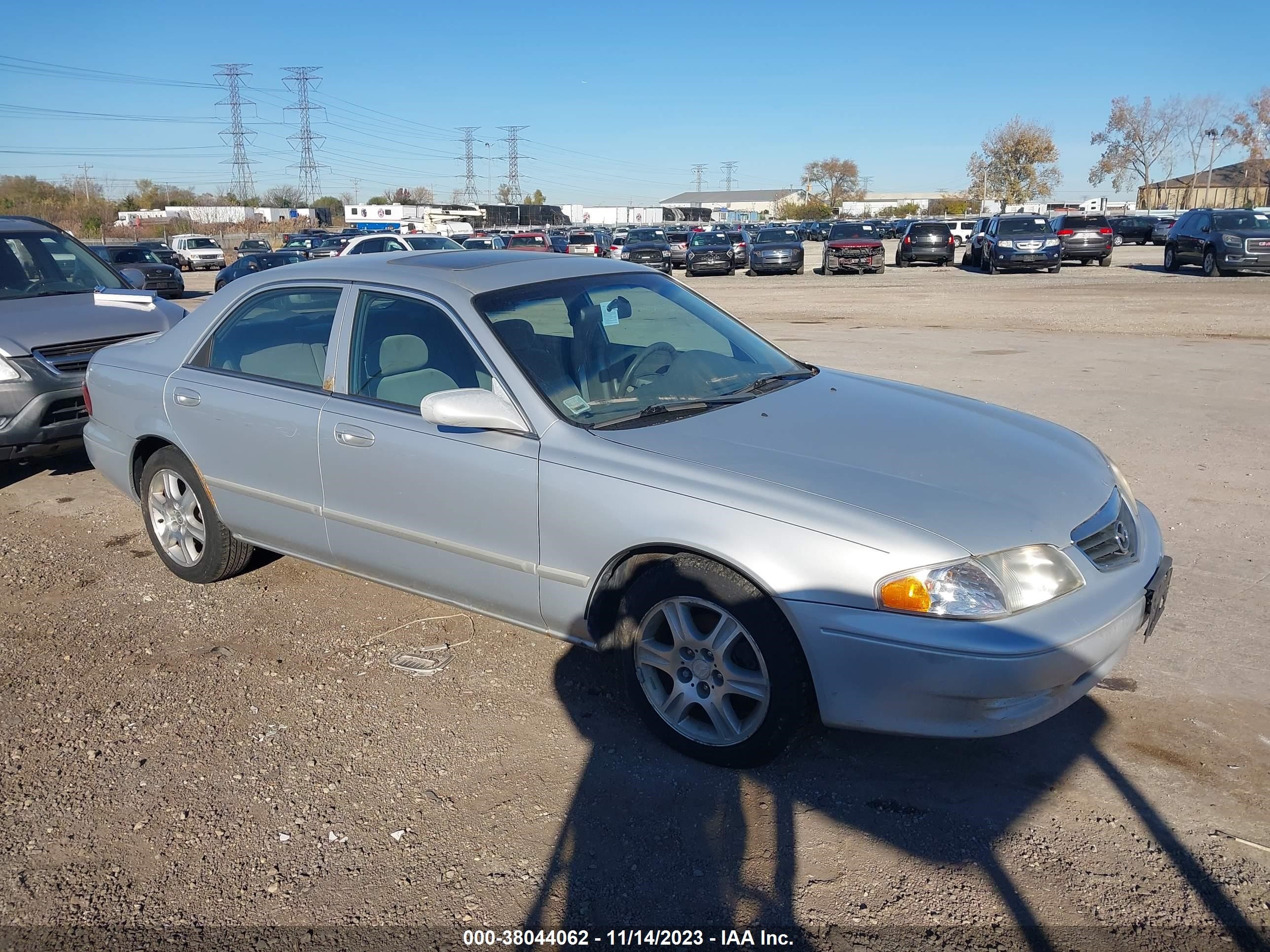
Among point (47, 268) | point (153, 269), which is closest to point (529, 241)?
point (153, 269)

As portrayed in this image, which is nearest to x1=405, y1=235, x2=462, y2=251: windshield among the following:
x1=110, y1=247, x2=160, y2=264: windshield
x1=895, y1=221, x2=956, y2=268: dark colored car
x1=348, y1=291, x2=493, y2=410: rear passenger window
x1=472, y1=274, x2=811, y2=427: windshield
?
x1=110, y1=247, x2=160, y2=264: windshield

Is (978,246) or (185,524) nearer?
(185,524)

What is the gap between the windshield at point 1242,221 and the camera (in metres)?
25.8

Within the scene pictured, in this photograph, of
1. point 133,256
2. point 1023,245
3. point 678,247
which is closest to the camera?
point 1023,245

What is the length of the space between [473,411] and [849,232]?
1304 inches

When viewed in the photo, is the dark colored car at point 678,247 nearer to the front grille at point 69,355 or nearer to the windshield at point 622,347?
the front grille at point 69,355

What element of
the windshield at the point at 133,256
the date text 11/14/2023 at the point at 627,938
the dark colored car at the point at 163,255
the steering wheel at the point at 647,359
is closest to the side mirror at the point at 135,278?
the steering wheel at the point at 647,359

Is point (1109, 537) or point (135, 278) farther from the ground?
point (135, 278)

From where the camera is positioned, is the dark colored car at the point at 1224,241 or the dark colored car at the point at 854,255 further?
the dark colored car at the point at 854,255

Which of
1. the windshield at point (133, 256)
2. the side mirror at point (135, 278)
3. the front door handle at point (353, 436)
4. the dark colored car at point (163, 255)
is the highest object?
the side mirror at point (135, 278)

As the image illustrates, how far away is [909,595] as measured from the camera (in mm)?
2922

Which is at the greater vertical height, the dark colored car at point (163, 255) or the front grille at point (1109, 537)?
the front grille at point (1109, 537)

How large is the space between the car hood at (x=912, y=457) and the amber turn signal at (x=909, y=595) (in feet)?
0.58

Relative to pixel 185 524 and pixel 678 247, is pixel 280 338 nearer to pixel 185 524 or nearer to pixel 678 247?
pixel 185 524
